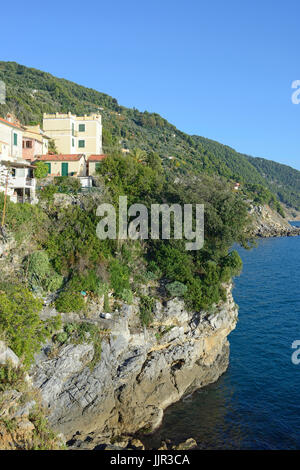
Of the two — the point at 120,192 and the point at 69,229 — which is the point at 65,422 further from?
the point at 120,192

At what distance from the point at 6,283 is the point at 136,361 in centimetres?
896

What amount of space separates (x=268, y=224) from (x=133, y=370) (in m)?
97.1

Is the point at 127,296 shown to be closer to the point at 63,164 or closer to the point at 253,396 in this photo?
the point at 253,396

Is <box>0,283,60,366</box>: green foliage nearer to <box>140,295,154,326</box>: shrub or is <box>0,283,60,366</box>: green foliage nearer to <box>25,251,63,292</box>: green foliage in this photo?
<box>25,251,63,292</box>: green foliage

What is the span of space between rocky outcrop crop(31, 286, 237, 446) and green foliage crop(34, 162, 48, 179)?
50.6ft

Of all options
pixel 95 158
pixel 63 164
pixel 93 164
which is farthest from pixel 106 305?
pixel 95 158

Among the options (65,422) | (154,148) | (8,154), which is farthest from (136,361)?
(154,148)

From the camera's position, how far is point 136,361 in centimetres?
2066

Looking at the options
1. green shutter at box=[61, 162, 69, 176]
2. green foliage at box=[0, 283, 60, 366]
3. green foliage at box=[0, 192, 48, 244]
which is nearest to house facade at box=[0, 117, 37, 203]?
green foliage at box=[0, 192, 48, 244]

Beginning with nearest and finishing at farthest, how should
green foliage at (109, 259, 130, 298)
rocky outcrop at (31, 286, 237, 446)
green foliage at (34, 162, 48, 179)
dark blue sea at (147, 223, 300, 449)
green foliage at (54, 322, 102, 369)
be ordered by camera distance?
rocky outcrop at (31, 286, 237, 446) → dark blue sea at (147, 223, 300, 449) → green foliage at (54, 322, 102, 369) → green foliage at (109, 259, 130, 298) → green foliage at (34, 162, 48, 179)

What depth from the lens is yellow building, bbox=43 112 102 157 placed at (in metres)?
37.8

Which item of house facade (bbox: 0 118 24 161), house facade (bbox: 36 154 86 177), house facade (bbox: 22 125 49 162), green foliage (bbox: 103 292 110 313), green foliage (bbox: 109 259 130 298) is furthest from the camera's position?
house facade (bbox: 22 125 49 162)

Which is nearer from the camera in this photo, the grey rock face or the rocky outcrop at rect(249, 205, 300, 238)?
the grey rock face

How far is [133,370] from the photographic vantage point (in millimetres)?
20547
